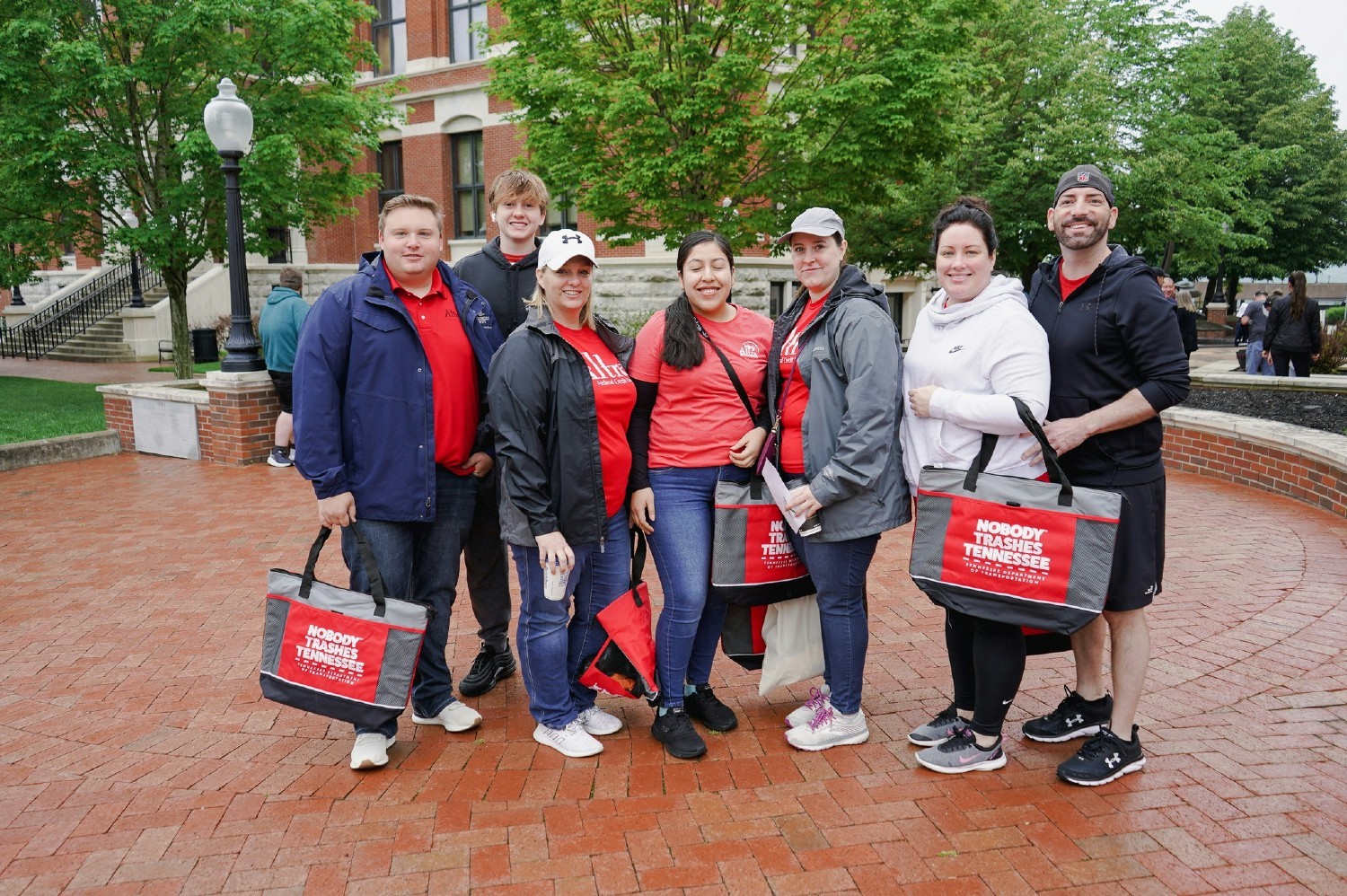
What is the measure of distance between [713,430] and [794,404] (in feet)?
1.06

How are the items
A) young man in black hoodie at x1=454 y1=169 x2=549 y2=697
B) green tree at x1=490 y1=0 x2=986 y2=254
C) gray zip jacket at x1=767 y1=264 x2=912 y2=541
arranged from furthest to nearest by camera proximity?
green tree at x1=490 y1=0 x2=986 y2=254 < young man in black hoodie at x1=454 y1=169 x2=549 y2=697 < gray zip jacket at x1=767 y1=264 x2=912 y2=541

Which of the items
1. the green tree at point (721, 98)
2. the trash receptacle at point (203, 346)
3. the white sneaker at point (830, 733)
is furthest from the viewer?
the trash receptacle at point (203, 346)

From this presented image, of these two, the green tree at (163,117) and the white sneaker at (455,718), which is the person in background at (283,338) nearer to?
the green tree at (163,117)

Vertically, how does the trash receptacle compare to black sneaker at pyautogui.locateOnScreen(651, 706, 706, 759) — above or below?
above

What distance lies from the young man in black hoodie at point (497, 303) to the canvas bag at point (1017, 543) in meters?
1.84

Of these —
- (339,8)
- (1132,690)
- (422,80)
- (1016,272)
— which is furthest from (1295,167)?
(1132,690)

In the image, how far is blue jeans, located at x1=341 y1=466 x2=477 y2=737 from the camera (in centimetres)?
361

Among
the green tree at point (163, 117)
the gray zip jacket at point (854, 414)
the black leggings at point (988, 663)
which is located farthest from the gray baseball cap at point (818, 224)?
the green tree at point (163, 117)

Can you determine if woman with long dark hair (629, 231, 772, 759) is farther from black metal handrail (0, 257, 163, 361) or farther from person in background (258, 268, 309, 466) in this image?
black metal handrail (0, 257, 163, 361)

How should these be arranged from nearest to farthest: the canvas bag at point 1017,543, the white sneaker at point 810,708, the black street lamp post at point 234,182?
the canvas bag at point 1017,543 < the white sneaker at point 810,708 < the black street lamp post at point 234,182

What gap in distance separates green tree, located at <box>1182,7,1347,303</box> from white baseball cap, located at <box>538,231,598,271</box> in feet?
131

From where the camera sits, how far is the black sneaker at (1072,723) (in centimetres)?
369

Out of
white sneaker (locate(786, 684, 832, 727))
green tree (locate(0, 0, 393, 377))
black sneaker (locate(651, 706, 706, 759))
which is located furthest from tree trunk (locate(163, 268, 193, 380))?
white sneaker (locate(786, 684, 832, 727))

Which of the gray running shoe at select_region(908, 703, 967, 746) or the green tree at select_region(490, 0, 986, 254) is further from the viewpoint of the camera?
the green tree at select_region(490, 0, 986, 254)
